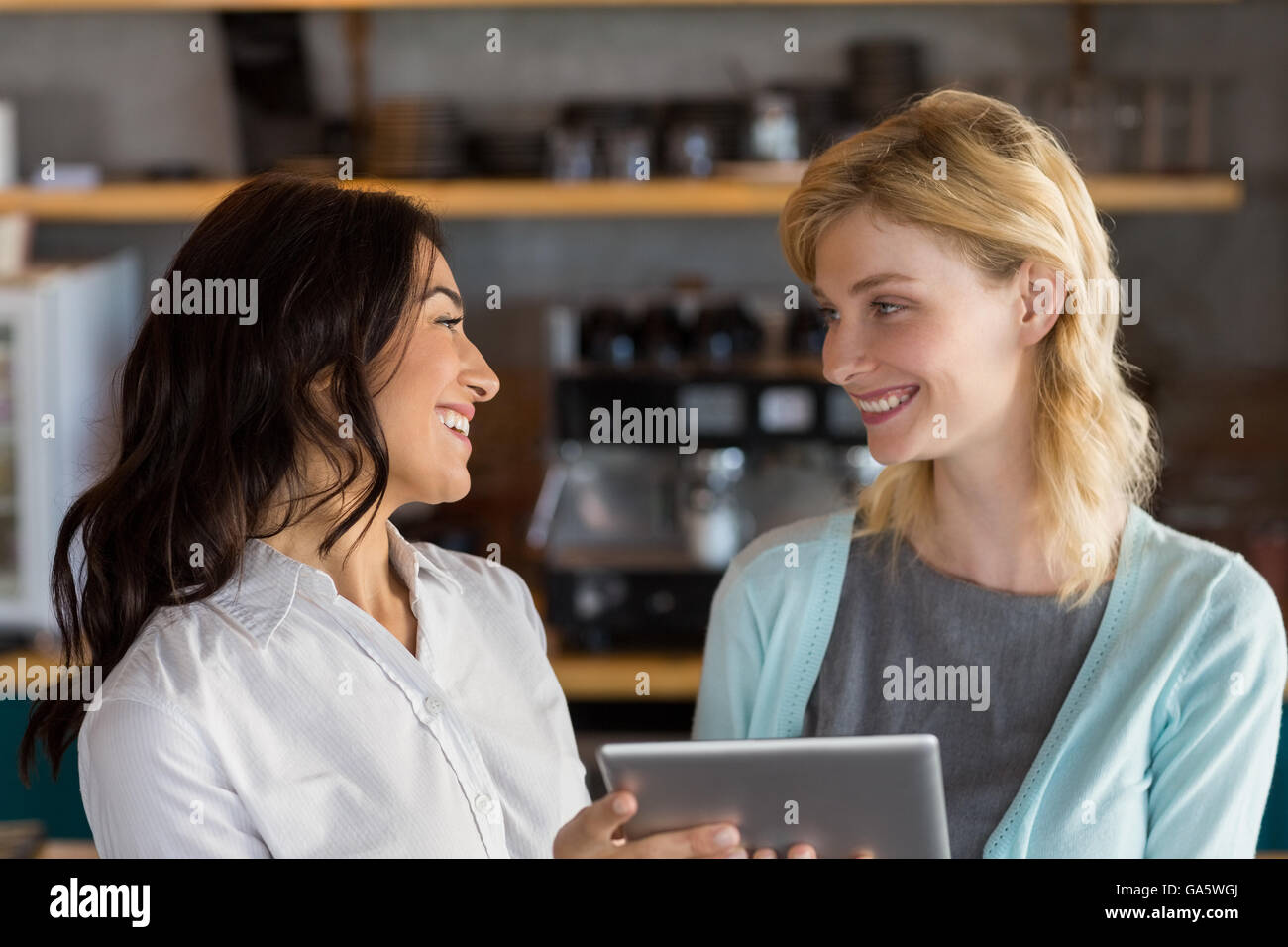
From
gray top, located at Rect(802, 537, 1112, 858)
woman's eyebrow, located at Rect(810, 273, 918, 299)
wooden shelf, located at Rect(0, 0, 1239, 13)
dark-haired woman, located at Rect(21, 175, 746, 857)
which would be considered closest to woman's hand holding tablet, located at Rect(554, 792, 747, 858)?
dark-haired woman, located at Rect(21, 175, 746, 857)

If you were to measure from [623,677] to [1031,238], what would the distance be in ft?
5.28

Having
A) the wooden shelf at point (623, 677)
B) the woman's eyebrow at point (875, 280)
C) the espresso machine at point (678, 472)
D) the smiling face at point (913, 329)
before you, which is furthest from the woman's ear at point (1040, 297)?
the wooden shelf at point (623, 677)

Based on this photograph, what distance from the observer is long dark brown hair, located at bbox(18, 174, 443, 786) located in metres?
1.12

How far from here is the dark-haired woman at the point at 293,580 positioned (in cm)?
103

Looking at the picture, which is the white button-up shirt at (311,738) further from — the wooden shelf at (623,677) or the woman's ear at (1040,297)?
the wooden shelf at (623,677)

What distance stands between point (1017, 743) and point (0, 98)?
2.95m

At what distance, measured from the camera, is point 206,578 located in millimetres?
1137

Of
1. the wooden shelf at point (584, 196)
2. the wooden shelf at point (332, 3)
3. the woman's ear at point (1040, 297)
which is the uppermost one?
the wooden shelf at point (332, 3)

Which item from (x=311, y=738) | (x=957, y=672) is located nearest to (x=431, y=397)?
(x=311, y=738)

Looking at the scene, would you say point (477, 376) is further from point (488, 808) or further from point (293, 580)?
point (488, 808)

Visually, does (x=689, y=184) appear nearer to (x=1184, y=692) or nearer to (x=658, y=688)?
(x=658, y=688)

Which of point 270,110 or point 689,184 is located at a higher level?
point 270,110
